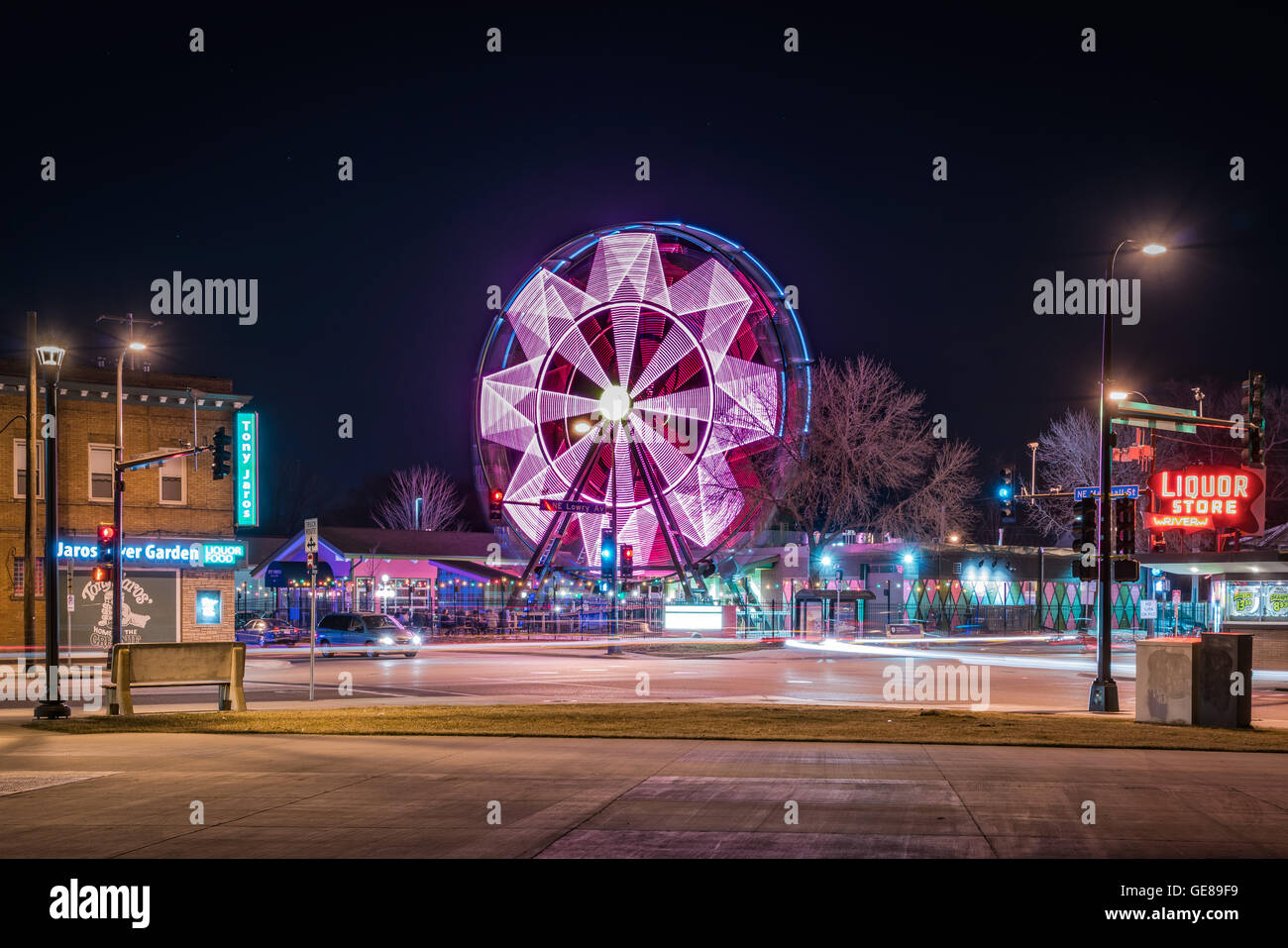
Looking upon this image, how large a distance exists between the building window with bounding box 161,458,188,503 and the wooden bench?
25835 millimetres

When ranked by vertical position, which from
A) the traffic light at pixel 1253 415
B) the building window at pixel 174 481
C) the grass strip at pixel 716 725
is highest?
the traffic light at pixel 1253 415

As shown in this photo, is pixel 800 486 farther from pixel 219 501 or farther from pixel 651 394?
pixel 219 501

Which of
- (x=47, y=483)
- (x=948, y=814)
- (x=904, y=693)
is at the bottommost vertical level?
(x=904, y=693)

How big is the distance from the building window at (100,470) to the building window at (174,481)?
1938mm

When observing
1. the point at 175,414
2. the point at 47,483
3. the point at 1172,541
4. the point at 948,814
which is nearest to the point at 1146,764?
the point at 948,814

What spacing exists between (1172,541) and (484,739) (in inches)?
2592

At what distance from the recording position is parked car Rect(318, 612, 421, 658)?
3975 centimetres

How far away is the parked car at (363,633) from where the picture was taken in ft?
130

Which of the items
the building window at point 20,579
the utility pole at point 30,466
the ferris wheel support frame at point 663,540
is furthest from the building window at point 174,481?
the ferris wheel support frame at point 663,540

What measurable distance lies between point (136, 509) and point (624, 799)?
37270 mm

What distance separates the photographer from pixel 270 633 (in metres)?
48.8

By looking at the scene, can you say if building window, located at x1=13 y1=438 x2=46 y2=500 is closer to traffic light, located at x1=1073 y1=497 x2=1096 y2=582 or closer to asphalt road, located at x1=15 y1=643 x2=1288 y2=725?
asphalt road, located at x1=15 y1=643 x2=1288 y2=725

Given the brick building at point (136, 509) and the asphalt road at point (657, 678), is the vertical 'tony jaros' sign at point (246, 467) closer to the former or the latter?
the brick building at point (136, 509)

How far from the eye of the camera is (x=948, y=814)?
32.2 ft
